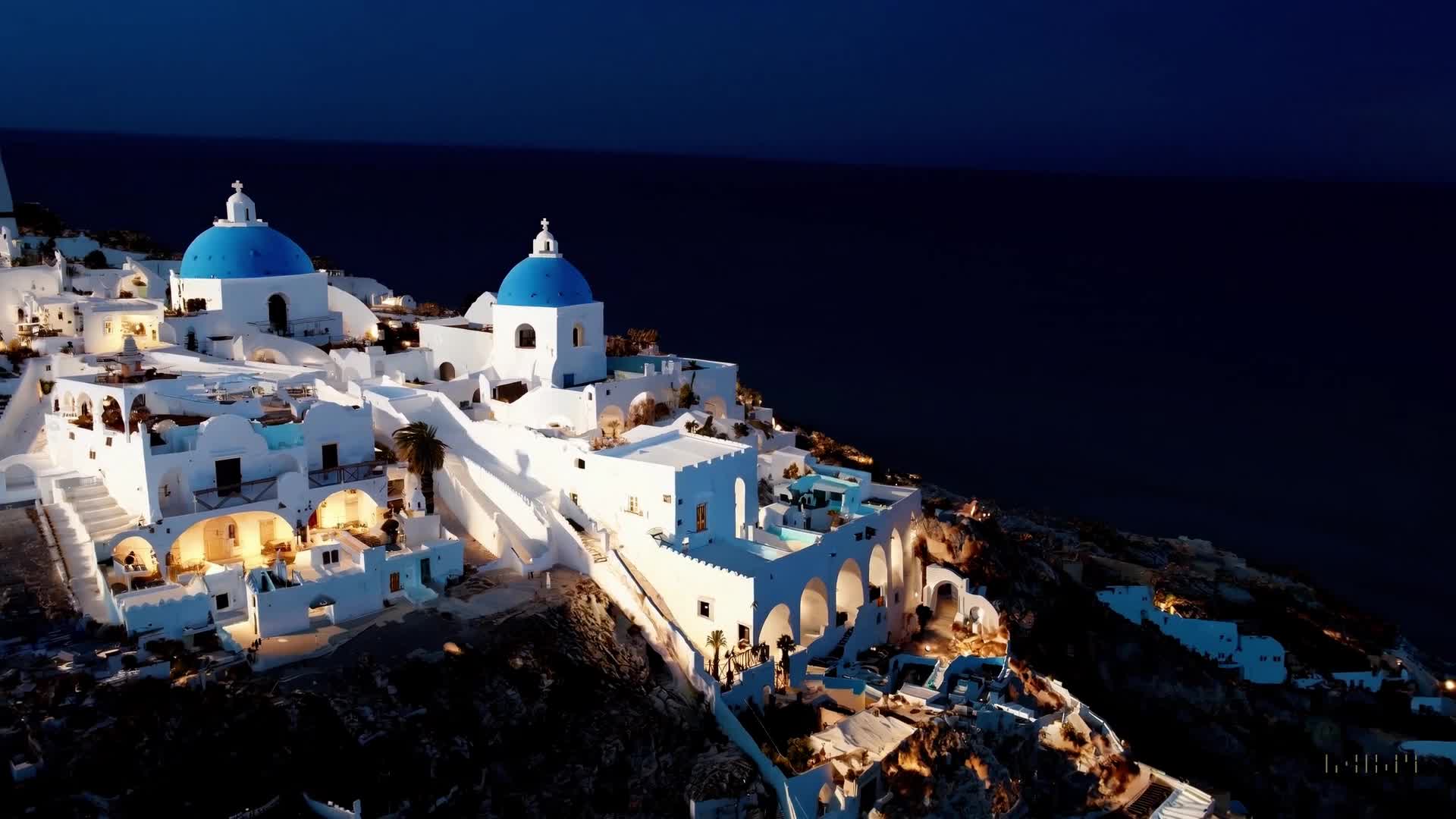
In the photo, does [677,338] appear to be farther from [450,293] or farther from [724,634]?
[724,634]

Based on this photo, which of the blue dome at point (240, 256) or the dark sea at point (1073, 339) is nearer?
the blue dome at point (240, 256)

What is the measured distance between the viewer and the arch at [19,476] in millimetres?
30625

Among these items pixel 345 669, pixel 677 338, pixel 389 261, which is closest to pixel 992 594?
pixel 345 669

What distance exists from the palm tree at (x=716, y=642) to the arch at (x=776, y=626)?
1.25 metres

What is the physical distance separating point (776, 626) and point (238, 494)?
12.7 metres

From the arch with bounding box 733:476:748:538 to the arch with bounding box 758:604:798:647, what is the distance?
291 centimetres

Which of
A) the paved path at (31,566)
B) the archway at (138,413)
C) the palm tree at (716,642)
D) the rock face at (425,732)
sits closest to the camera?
the rock face at (425,732)

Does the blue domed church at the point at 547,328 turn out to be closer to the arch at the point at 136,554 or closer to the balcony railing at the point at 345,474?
the balcony railing at the point at 345,474

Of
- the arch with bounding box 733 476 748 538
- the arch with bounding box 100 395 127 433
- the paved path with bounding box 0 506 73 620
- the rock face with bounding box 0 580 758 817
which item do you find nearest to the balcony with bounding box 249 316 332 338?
the arch with bounding box 100 395 127 433

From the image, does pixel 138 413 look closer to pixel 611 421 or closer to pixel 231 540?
pixel 231 540

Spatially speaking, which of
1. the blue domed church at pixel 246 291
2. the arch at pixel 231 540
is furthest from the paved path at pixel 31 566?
the blue domed church at pixel 246 291

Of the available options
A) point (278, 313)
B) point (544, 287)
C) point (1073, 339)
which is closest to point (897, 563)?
point (544, 287)

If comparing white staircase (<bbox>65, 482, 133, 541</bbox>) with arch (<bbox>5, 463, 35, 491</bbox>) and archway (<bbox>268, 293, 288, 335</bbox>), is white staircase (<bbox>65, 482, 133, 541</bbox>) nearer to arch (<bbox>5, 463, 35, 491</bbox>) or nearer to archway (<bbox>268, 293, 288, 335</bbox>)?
arch (<bbox>5, 463, 35, 491</bbox>)

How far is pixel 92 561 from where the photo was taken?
26766mm
